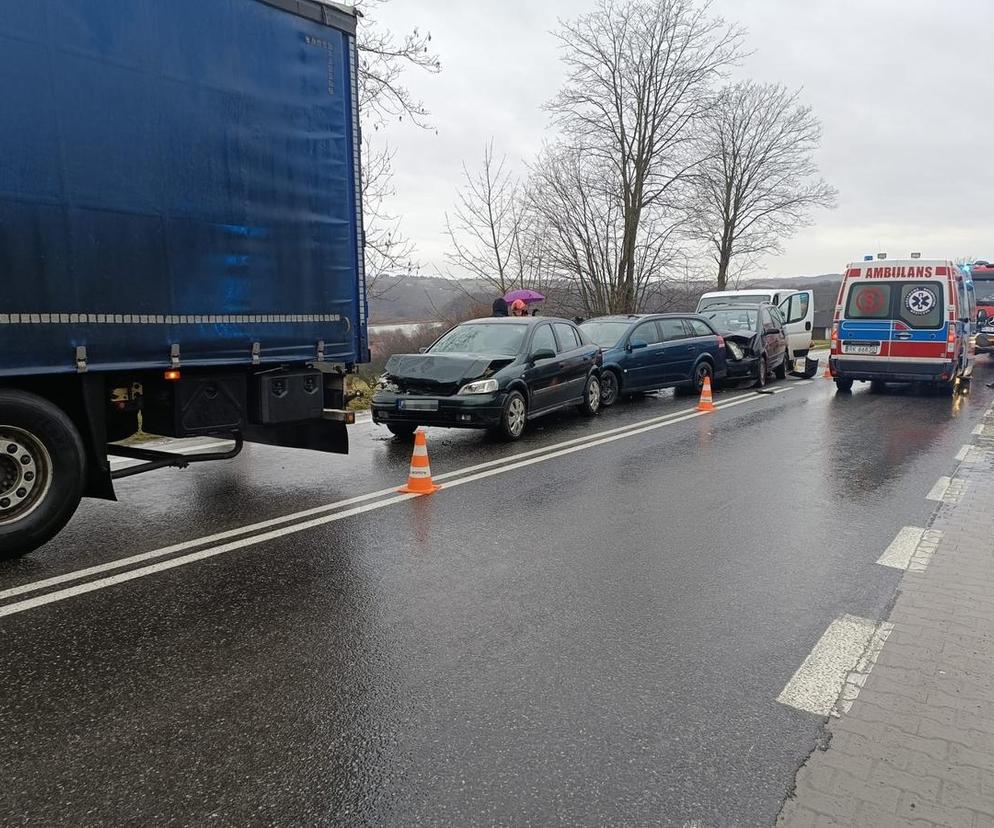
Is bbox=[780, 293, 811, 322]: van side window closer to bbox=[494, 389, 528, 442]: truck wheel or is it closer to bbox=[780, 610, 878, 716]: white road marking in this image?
bbox=[494, 389, 528, 442]: truck wheel

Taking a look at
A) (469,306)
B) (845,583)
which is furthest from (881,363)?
(469,306)

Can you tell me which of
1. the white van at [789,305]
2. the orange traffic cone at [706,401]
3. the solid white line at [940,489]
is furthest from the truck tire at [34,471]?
the white van at [789,305]

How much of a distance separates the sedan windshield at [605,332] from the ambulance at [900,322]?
4106 mm

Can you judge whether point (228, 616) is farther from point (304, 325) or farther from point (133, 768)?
point (304, 325)

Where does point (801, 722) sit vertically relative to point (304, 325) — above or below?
below

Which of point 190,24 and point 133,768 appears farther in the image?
point 190,24

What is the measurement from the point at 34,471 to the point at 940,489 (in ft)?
24.8

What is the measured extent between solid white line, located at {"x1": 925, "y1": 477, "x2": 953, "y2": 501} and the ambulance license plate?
7.18 metres

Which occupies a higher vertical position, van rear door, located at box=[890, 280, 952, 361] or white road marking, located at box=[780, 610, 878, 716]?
van rear door, located at box=[890, 280, 952, 361]

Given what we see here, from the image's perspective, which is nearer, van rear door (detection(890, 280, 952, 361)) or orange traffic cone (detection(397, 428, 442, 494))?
orange traffic cone (detection(397, 428, 442, 494))

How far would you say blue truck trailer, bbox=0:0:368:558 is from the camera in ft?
15.8

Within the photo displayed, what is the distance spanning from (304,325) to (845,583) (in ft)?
14.9

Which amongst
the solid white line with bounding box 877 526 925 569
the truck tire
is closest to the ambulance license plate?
the solid white line with bounding box 877 526 925 569

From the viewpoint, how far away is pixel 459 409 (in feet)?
30.6
